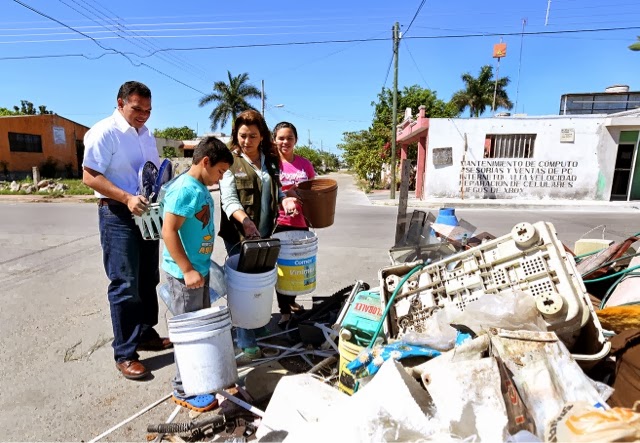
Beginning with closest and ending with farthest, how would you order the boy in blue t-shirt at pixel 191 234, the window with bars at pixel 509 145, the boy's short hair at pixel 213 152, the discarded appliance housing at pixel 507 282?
the discarded appliance housing at pixel 507 282, the boy in blue t-shirt at pixel 191 234, the boy's short hair at pixel 213 152, the window with bars at pixel 509 145

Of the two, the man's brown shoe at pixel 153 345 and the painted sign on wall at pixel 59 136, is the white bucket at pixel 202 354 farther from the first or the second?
the painted sign on wall at pixel 59 136

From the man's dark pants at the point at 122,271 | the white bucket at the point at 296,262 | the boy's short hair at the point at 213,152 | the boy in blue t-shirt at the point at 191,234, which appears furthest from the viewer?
the white bucket at the point at 296,262

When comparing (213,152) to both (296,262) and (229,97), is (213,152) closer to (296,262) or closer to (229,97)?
(296,262)

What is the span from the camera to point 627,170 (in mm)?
15594

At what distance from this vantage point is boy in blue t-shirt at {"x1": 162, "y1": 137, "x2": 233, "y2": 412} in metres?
2.29

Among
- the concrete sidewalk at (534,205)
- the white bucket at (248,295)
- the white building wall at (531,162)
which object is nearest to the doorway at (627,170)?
the white building wall at (531,162)

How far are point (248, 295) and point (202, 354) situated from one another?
54cm

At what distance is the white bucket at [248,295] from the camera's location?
2592 millimetres

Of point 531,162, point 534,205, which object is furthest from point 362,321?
point 531,162

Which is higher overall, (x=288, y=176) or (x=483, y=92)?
(x=483, y=92)

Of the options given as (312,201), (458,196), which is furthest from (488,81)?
(312,201)

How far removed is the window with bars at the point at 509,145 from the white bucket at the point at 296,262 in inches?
545

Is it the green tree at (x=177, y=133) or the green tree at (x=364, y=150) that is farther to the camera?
the green tree at (x=177, y=133)

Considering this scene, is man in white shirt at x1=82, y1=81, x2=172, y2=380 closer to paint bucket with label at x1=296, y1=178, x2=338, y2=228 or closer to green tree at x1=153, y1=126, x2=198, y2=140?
paint bucket with label at x1=296, y1=178, x2=338, y2=228
